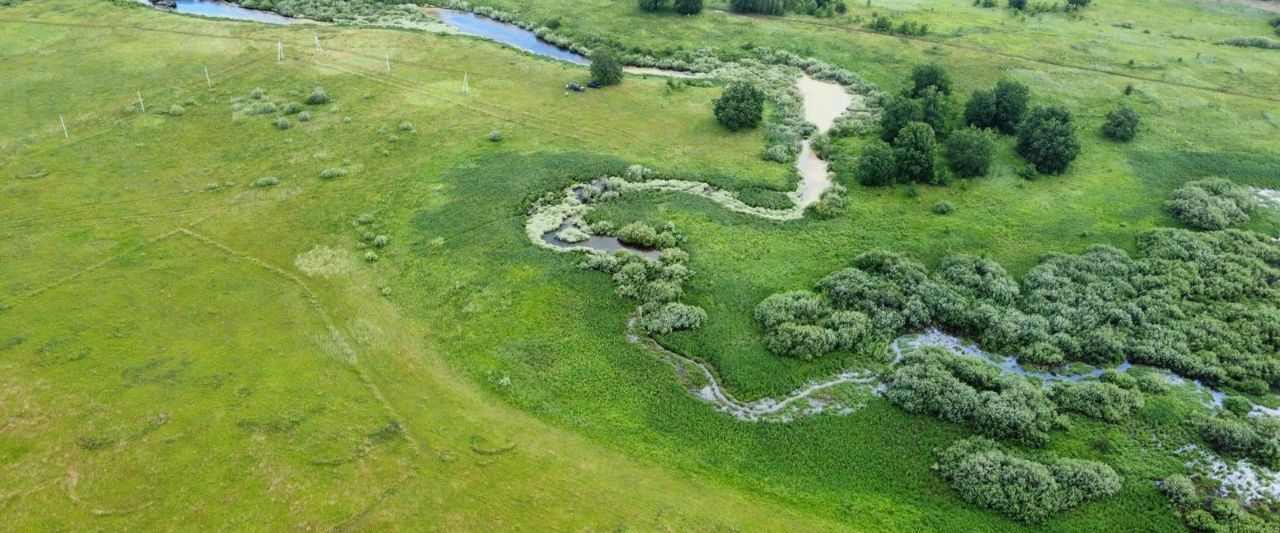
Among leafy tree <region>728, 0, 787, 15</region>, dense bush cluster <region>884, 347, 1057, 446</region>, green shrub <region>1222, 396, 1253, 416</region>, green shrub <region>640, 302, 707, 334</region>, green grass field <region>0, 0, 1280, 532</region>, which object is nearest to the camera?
Answer: green grass field <region>0, 0, 1280, 532</region>

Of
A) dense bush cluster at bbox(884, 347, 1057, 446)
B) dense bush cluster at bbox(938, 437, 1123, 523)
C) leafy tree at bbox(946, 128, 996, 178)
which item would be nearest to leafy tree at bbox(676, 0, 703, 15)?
leafy tree at bbox(946, 128, 996, 178)

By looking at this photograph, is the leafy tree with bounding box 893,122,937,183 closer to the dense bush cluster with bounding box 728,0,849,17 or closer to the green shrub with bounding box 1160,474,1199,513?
the green shrub with bounding box 1160,474,1199,513

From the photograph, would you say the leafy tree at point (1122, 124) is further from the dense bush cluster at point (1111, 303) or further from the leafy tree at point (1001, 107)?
the dense bush cluster at point (1111, 303)

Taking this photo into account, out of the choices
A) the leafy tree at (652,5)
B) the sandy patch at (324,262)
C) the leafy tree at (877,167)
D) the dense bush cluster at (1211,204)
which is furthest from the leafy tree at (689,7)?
the sandy patch at (324,262)

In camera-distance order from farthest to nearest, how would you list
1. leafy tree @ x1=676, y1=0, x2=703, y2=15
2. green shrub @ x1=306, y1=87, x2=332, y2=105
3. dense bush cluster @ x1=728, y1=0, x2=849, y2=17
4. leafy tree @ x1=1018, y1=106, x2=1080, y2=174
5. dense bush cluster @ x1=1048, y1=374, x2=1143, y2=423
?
dense bush cluster @ x1=728, y1=0, x2=849, y2=17 < leafy tree @ x1=676, y1=0, x2=703, y2=15 < green shrub @ x1=306, y1=87, x2=332, y2=105 < leafy tree @ x1=1018, y1=106, x2=1080, y2=174 < dense bush cluster @ x1=1048, y1=374, x2=1143, y2=423

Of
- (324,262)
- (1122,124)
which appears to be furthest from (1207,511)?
(324,262)

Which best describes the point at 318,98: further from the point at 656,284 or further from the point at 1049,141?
the point at 1049,141

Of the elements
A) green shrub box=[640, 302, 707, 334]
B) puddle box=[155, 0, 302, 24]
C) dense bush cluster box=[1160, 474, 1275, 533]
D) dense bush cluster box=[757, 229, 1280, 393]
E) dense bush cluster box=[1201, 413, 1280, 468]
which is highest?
puddle box=[155, 0, 302, 24]
